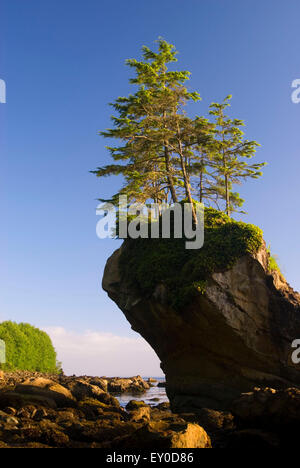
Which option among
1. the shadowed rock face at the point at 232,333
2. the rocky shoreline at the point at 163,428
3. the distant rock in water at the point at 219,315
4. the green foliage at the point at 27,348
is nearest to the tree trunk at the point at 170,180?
the distant rock in water at the point at 219,315

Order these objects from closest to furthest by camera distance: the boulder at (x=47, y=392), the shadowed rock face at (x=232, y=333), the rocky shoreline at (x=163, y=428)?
the rocky shoreline at (x=163, y=428)
the boulder at (x=47, y=392)
the shadowed rock face at (x=232, y=333)

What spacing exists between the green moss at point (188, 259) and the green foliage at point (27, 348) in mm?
36599

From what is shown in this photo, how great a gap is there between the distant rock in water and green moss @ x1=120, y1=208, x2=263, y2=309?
2.0 inches

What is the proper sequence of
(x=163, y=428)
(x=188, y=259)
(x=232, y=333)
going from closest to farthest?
(x=163, y=428), (x=232, y=333), (x=188, y=259)

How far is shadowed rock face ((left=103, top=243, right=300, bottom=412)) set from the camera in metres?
19.1

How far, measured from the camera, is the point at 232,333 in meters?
19.0

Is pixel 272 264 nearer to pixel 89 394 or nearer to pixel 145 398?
pixel 89 394

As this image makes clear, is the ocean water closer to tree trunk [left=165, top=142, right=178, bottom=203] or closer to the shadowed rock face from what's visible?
the shadowed rock face

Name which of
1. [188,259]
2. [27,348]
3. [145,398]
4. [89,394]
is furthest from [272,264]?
[27,348]

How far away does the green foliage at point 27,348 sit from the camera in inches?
2083

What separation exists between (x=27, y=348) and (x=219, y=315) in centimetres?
4363

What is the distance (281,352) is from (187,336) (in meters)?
4.60

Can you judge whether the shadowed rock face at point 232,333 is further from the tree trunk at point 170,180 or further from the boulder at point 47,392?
the tree trunk at point 170,180
